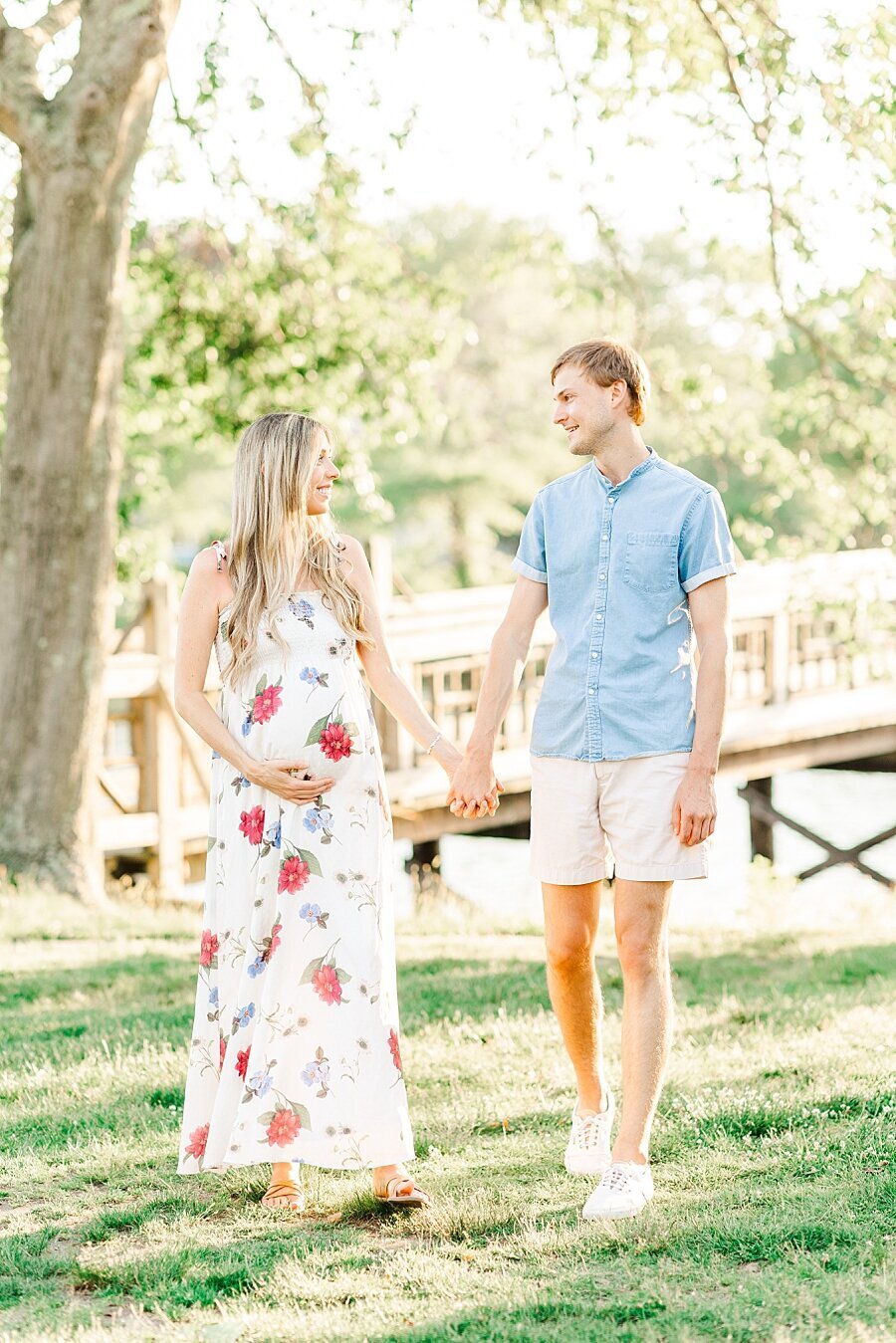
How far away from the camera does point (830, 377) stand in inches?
422

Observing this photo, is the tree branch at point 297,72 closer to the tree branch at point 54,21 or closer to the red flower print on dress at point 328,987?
the tree branch at point 54,21

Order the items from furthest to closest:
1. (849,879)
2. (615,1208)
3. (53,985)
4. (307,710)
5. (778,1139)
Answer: (849,879) → (53,985) → (778,1139) → (307,710) → (615,1208)

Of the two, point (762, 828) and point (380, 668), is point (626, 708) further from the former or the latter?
point (762, 828)

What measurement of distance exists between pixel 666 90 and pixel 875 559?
3.49 metres

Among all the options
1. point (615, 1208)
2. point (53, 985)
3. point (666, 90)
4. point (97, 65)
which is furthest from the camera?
point (666, 90)

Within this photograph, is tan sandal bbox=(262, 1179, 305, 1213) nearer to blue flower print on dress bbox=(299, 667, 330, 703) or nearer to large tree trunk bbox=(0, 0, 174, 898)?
blue flower print on dress bbox=(299, 667, 330, 703)

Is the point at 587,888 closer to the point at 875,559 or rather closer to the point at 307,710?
the point at 307,710

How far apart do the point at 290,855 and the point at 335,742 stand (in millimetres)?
320

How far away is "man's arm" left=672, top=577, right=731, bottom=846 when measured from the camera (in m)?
3.90

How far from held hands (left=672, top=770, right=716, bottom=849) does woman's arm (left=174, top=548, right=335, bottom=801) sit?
35.6 inches

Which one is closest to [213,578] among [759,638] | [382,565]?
[382,565]

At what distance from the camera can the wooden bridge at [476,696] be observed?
1050cm

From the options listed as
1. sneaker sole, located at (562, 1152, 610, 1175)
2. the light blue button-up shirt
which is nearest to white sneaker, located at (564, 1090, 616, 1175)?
sneaker sole, located at (562, 1152, 610, 1175)

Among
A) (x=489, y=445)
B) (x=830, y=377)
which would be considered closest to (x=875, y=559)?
(x=830, y=377)
